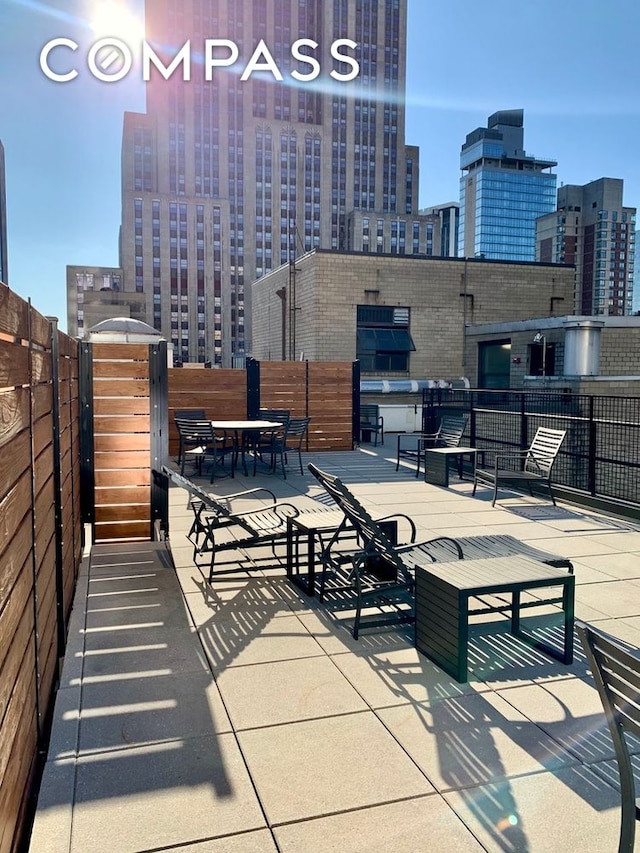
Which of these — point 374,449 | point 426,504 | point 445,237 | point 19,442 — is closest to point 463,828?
point 19,442

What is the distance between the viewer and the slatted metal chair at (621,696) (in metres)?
1.92

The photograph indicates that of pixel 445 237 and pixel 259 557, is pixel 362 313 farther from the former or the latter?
pixel 445 237

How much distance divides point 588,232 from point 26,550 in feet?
417

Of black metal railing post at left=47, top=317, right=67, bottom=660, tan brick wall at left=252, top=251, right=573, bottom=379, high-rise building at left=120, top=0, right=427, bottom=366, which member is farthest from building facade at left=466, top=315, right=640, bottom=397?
high-rise building at left=120, top=0, right=427, bottom=366

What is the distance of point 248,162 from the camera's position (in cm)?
11406

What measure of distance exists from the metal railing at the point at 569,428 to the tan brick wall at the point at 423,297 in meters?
2.42

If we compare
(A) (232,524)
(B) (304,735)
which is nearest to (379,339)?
(A) (232,524)

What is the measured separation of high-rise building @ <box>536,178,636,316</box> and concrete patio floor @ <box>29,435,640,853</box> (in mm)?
120742

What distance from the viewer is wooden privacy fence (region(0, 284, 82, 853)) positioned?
6.67 ft

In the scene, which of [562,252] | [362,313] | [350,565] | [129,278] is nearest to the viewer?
[350,565]

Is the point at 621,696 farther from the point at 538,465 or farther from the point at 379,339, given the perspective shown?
the point at 379,339

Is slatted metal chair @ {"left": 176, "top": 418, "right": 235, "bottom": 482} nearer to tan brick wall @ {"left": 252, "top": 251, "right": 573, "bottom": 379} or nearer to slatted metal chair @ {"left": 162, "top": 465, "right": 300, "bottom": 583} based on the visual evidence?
slatted metal chair @ {"left": 162, "top": 465, "right": 300, "bottom": 583}

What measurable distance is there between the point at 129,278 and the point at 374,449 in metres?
99.8

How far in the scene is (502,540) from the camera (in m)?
5.12
